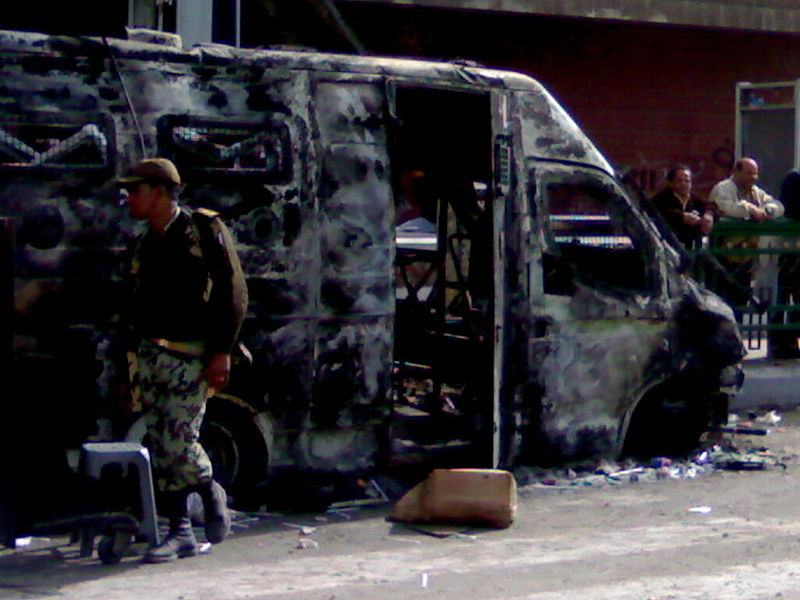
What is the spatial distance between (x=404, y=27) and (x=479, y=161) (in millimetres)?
10392

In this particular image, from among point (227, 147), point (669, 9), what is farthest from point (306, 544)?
point (669, 9)

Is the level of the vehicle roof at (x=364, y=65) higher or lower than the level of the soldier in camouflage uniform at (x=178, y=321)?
higher

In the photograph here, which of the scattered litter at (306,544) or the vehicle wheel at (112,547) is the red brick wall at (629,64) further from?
the vehicle wheel at (112,547)

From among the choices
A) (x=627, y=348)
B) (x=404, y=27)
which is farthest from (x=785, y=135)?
(x=627, y=348)

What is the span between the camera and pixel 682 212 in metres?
12.4

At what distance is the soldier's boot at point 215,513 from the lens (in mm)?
7238

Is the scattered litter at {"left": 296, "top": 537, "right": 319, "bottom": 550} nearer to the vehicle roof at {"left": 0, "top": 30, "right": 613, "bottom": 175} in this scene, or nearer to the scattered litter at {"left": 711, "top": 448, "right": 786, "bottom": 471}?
the vehicle roof at {"left": 0, "top": 30, "right": 613, "bottom": 175}

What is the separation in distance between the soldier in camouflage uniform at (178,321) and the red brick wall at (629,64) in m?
11.8

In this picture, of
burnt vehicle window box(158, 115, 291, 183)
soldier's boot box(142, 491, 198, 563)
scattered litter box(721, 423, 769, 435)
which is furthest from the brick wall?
soldier's boot box(142, 491, 198, 563)

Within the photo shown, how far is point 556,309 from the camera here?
29.0 ft

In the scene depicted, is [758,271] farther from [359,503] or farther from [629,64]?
[629,64]

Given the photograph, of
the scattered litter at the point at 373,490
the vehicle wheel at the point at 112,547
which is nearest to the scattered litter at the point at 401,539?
the scattered litter at the point at 373,490

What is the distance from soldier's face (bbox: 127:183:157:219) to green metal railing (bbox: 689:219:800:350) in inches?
235

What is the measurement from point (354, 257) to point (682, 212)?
190 inches
